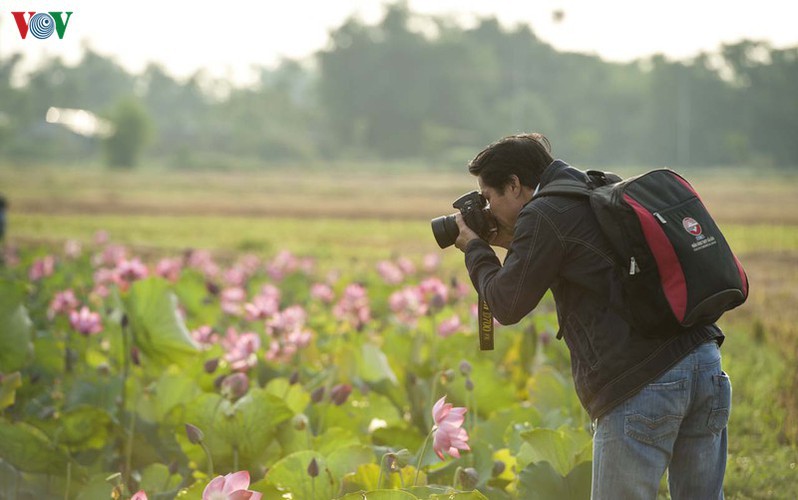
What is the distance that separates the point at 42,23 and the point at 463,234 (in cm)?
226

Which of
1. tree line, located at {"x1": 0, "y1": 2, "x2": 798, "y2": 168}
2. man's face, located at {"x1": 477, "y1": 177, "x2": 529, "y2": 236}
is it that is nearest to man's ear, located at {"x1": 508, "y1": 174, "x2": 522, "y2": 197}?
man's face, located at {"x1": 477, "y1": 177, "x2": 529, "y2": 236}

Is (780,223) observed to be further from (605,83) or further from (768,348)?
(605,83)

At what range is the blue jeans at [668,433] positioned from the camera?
164 cm

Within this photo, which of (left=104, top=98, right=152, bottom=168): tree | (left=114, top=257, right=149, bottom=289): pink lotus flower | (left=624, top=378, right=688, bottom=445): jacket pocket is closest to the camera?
(left=624, top=378, right=688, bottom=445): jacket pocket

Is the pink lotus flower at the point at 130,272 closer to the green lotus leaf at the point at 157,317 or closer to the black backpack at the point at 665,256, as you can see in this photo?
the green lotus leaf at the point at 157,317

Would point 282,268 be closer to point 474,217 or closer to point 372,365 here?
point 372,365

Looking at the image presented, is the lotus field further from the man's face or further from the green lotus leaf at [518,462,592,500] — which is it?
the man's face

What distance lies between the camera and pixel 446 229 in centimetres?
185

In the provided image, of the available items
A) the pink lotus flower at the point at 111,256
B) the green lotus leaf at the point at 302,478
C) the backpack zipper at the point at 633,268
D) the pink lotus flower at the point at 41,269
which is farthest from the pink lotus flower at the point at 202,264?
the backpack zipper at the point at 633,268

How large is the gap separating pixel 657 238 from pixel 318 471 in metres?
0.85

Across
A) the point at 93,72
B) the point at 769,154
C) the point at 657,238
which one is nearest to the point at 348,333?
the point at 657,238

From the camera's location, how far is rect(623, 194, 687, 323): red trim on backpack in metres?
1.60

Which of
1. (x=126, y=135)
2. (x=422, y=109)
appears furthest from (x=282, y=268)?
(x=422, y=109)

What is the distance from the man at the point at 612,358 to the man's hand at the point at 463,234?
99 mm
